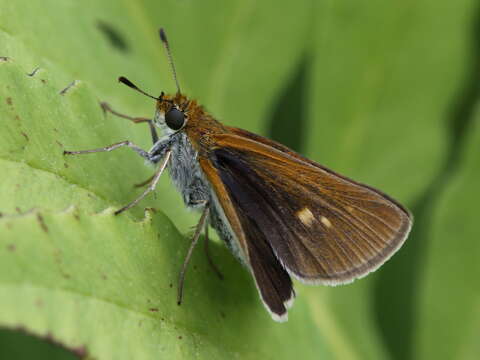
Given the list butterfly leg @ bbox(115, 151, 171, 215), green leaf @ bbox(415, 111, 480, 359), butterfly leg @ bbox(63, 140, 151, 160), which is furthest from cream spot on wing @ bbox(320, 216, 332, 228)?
green leaf @ bbox(415, 111, 480, 359)

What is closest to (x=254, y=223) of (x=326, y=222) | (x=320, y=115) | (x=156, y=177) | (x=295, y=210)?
(x=295, y=210)

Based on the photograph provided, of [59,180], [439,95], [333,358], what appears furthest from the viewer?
[439,95]

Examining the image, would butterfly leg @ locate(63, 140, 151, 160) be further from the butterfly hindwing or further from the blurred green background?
the butterfly hindwing

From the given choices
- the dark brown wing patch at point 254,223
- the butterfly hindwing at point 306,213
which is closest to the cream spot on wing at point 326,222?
the butterfly hindwing at point 306,213

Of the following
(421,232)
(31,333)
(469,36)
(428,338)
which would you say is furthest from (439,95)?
(31,333)

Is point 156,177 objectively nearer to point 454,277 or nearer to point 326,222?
point 326,222

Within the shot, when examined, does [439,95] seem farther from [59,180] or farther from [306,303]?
[59,180]

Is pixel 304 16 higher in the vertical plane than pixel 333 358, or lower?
higher
